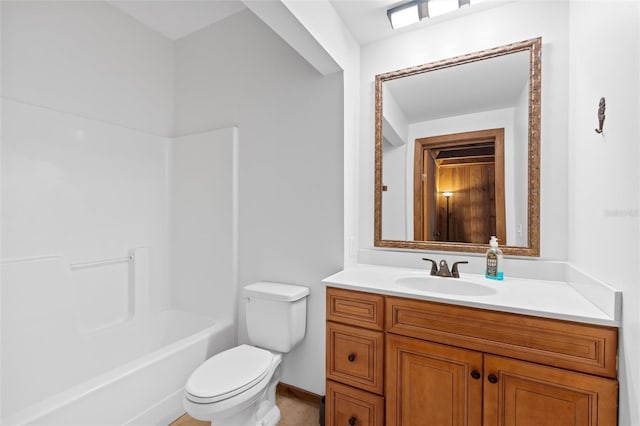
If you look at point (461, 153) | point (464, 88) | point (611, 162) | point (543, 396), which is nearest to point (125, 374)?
point (543, 396)

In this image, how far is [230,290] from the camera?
2.18 metres

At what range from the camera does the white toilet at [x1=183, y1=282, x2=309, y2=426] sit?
4.29 ft

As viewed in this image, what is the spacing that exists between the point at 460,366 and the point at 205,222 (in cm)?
199

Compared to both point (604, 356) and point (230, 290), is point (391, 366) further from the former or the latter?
point (230, 290)

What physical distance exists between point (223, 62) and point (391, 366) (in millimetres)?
2420

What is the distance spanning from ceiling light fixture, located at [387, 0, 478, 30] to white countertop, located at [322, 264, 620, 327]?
4.78 feet

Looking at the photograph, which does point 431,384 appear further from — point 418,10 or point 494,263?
point 418,10

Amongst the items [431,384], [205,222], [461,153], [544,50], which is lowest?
[431,384]

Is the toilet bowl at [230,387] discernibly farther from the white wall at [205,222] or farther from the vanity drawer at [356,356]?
the white wall at [205,222]

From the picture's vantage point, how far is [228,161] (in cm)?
219

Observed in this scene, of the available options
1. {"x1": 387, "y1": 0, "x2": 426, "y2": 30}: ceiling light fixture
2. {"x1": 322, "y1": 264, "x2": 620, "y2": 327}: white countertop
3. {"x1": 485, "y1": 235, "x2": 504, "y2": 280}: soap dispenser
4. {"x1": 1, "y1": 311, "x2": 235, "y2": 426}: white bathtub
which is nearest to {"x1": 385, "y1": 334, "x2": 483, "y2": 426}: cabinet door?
{"x1": 322, "y1": 264, "x2": 620, "y2": 327}: white countertop

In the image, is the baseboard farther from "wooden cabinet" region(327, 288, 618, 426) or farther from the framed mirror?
the framed mirror

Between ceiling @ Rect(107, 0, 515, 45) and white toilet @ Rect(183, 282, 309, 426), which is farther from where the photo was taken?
ceiling @ Rect(107, 0, 515, 45)

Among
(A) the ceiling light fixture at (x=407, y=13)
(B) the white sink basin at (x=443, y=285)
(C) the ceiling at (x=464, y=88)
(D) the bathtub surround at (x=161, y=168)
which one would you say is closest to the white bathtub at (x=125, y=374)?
(D) the bathtub surround at (x=161, y=168)
